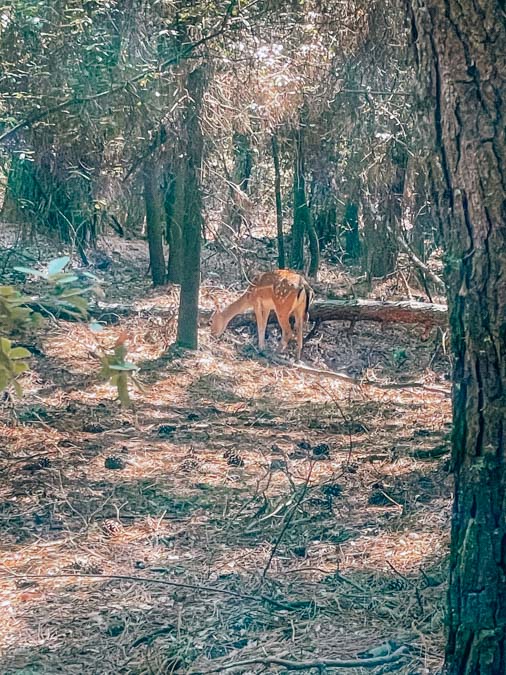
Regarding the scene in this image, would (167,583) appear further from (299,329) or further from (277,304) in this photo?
(277,304)

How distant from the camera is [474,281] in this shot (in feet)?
8.96

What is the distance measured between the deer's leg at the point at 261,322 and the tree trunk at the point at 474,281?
8.15 m

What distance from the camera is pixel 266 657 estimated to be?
142 inches

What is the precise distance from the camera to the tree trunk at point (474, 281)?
105 inches

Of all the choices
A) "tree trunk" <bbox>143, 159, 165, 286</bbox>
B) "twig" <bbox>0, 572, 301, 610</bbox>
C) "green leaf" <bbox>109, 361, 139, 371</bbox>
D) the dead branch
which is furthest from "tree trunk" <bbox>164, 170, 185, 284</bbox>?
"green leaf" <bbox>109, 361, 139, 371</bbox>

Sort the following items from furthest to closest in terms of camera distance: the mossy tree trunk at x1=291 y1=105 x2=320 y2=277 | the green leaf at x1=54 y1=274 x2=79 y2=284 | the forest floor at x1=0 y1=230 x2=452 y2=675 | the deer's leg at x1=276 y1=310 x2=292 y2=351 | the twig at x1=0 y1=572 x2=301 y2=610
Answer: the mossy tree trunk at x1=291 y1=105 x2=320 y2=277, the deer's leg at x1=276 y1=310 x2=292 y2=351, the twig at x1=0 y1=572 x2=301 y2=610, the forest floor at x1=0 y1=230 x2=452 y2=675, the green leaf at x1=54 y1=274 x2=79 y2=284

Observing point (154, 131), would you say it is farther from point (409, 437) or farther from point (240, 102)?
point (409, 437)

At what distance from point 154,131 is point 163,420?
3.19m

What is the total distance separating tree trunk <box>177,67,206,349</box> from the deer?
463 mm

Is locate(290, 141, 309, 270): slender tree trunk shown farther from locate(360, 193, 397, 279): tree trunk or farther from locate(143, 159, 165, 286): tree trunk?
locate(143, 159, 165, 286): tree trunk

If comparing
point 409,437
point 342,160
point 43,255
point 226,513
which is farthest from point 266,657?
point 342,160

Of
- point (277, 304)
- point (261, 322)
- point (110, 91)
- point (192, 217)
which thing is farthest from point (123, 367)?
point (261, 322)

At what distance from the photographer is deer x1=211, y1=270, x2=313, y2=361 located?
10484 mm

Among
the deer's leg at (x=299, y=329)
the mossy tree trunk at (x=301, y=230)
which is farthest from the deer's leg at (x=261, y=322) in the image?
the mossy tree trunk at (x=301, y=230)
